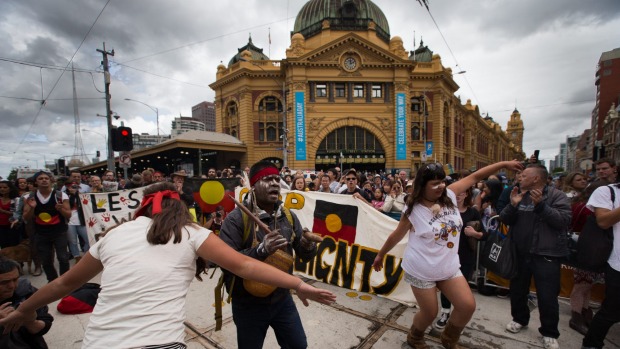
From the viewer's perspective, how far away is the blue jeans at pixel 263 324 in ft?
7.18

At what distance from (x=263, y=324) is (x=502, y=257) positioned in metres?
3.09

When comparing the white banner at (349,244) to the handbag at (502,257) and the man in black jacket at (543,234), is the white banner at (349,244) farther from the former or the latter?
the man in black jacket at (543,234)

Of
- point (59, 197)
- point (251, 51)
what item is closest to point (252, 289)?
point (59, 197)

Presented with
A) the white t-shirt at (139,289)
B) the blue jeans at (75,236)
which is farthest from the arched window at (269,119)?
the white t-shirt at (139,289)

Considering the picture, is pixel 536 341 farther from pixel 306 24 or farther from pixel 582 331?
pixel 306 24

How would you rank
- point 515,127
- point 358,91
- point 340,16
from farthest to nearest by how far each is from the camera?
point 515,127 → point 340,16 → point 358,91

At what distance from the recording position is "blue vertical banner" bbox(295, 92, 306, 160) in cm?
3052

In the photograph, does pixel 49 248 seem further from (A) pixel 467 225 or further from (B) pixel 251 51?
(B) pixel 251 51

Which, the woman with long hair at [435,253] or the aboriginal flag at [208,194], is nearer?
the woman with long hair at [435,253]

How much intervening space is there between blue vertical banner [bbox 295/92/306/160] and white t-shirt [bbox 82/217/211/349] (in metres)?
28.9

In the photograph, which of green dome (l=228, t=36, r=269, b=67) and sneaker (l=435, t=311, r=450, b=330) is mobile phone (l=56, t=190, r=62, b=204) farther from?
green dome (l=228, t=36, r=269, b=67)

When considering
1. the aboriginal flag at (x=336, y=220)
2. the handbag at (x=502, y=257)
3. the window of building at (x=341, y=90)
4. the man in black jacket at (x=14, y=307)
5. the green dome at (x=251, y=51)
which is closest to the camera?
the man in black jacket at (x=14, y=307)

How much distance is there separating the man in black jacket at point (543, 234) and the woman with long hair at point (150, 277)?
2840 mm

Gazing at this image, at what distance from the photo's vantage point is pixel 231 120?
35969mm
